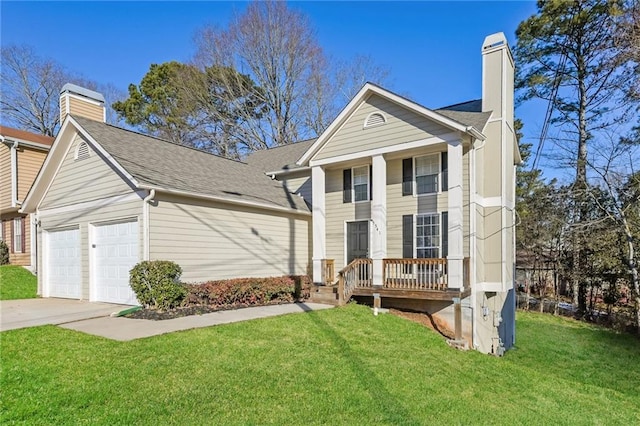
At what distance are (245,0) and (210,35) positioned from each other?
3175 millimetres

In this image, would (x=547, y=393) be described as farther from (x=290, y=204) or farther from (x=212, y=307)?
(x=290, y=204)

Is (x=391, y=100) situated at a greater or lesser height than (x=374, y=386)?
greater

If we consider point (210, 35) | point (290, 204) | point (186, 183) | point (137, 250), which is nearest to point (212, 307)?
point (137, 250)

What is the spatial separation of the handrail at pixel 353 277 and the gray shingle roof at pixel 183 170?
11.2 ft

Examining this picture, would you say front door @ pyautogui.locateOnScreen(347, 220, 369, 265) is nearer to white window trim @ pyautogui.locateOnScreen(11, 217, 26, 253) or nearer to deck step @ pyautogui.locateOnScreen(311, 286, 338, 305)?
deck step @ pyautogui.locateOnScreen(311, 286, 338, 305)

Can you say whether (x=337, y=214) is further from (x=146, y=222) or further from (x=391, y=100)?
(x=146, y=222)

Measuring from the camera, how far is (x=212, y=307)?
9.45 meters

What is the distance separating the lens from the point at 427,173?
11.9m

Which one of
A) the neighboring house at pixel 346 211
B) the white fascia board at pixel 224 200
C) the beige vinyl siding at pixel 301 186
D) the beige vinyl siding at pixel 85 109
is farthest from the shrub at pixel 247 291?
the beige vinyl siding at pixel 85 109

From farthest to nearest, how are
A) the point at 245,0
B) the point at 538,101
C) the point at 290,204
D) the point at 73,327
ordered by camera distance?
the point at 245,0 < the point at 538,101 < the point at 290,204 < the point at 73,327

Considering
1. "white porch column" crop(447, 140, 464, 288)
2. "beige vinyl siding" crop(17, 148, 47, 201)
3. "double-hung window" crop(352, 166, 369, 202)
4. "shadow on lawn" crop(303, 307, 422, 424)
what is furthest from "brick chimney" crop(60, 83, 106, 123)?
"white porch column" crop(447, 140, 464, 288)

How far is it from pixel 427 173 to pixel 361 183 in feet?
7.54

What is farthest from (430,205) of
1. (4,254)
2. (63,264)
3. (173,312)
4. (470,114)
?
(4,254)

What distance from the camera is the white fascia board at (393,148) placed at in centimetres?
1044
